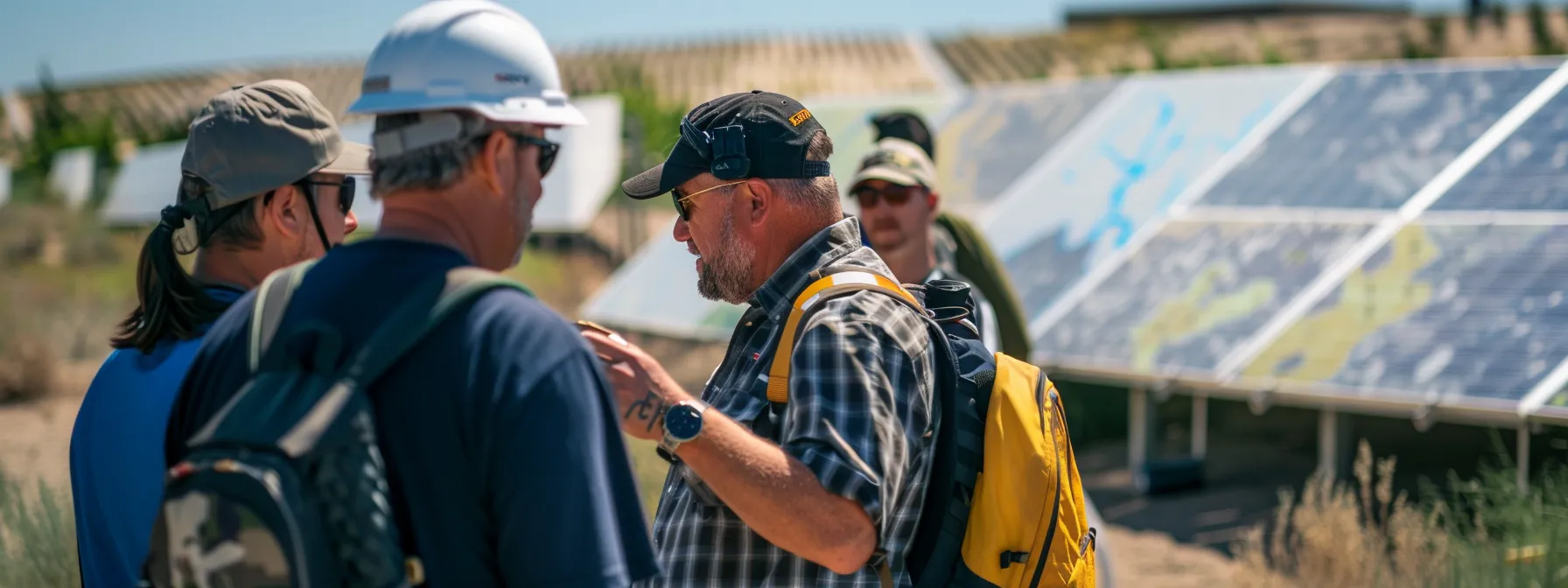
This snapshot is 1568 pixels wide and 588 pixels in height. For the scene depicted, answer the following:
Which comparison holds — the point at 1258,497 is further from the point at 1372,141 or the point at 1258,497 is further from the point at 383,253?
the point at 383,253

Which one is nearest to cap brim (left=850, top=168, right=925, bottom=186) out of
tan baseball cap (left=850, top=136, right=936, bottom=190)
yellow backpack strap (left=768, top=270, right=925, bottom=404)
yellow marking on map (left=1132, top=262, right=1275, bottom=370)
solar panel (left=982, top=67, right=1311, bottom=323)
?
tan baseball cap (left=850, top=136, right=936, bottom=190)

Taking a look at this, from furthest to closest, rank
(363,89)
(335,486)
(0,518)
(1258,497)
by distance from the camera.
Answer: (1258,497) < (0,518) < (363,89) < (335,486)

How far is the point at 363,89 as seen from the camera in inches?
71.4

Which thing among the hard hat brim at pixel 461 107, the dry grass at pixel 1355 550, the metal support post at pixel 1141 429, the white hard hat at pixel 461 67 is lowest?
the dry grass at pixel 1355 550

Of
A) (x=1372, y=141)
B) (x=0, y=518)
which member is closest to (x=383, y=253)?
(x=0, y=518)

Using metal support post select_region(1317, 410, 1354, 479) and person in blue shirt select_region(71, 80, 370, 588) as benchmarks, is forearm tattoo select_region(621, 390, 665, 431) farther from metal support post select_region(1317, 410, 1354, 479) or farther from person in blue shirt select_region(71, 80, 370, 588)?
metal support post select_region(1317, 410, 1354, 479)

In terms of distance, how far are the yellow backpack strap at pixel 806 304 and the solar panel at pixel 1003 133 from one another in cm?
928

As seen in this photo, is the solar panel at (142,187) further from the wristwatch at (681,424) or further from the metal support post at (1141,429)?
the wristwatch at (681,424)

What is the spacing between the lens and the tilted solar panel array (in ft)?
24.7

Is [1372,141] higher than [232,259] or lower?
higher

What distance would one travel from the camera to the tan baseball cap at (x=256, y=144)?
94.8 inches

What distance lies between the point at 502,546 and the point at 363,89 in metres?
0.62

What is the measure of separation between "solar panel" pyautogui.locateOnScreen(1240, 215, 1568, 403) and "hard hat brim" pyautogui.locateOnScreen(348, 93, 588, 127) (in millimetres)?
6233

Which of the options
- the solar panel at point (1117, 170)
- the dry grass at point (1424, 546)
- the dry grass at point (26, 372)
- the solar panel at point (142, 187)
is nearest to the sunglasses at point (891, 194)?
the dry grass at point (1424, 546)
